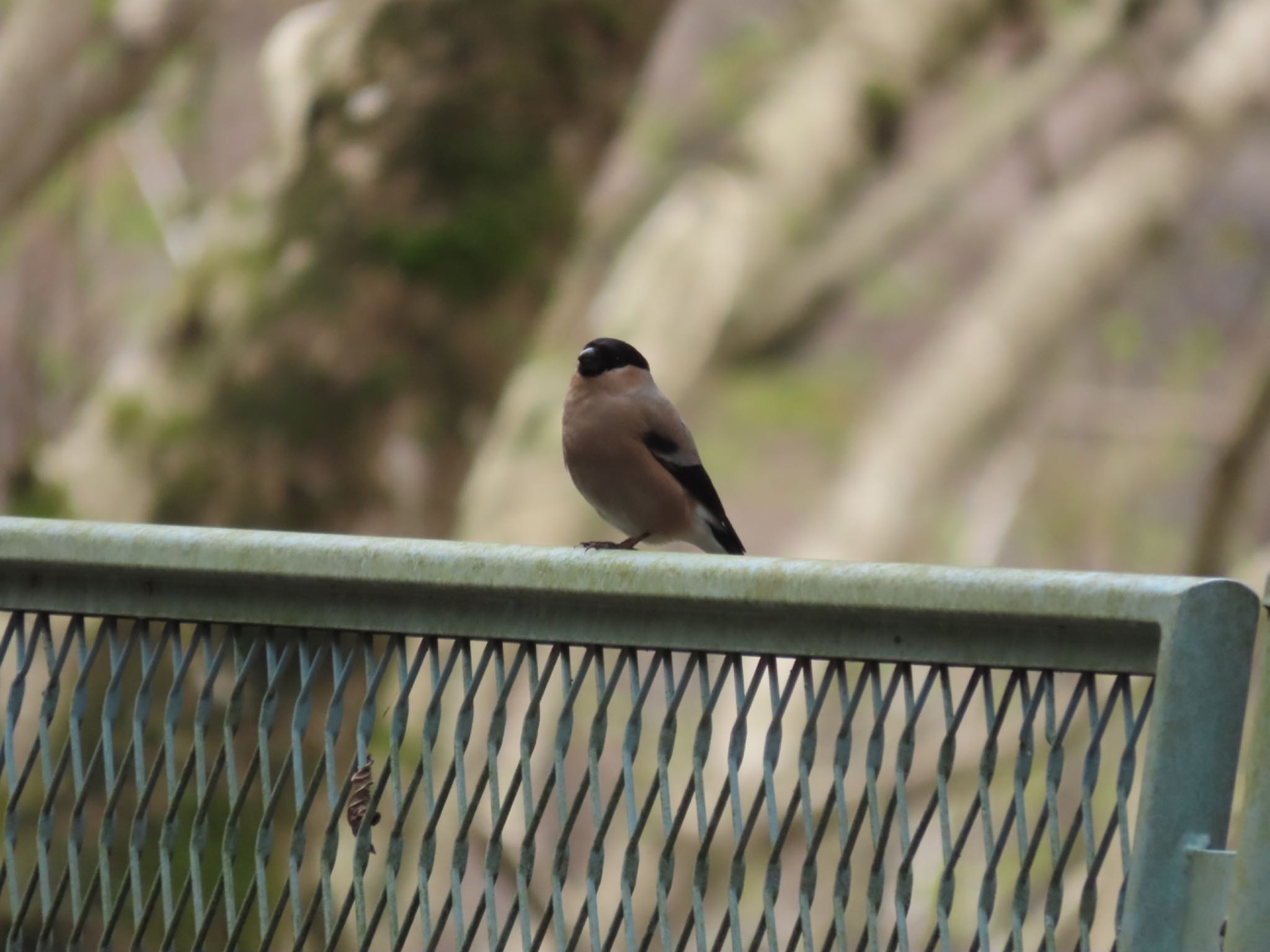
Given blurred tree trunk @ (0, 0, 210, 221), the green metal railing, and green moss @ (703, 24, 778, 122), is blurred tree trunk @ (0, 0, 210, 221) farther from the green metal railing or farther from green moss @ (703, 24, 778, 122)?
the green metal railing

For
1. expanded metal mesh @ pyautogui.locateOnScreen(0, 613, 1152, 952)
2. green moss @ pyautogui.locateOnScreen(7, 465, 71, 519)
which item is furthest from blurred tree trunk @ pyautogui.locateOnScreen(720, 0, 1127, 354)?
expanded metal mesh @ pyautogui.locateOnScreen(0, 613, 1152, 952)

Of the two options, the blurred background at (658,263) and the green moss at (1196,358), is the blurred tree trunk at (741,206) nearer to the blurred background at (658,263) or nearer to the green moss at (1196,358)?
the blurred background at (658,263)

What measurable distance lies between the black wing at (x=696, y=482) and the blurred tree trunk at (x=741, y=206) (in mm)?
3570

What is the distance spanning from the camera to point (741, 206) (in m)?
7.84

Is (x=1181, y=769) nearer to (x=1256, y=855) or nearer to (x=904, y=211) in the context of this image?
(x=1256, y=855)

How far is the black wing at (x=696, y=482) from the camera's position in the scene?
3918 millimetres

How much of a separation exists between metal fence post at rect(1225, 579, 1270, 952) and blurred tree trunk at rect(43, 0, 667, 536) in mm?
4056

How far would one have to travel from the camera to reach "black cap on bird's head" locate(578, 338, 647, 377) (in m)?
3.97

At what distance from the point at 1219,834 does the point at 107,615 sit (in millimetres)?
1209

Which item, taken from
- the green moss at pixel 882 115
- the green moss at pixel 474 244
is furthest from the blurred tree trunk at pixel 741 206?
the green moss at pixel 474 244

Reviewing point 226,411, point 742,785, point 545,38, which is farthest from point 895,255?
point 226,411

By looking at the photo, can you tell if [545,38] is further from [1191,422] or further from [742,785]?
[1191,422]

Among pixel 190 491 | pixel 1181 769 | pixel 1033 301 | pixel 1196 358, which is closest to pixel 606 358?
pixel 190 491

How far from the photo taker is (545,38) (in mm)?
5559
